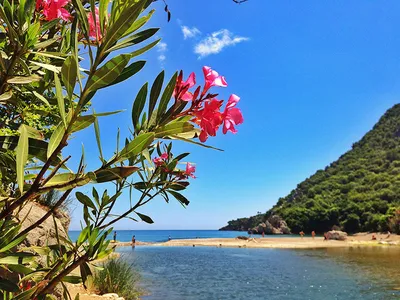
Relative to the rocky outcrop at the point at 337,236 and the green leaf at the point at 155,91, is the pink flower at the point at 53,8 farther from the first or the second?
the rocky outcrop at the point at 337,236

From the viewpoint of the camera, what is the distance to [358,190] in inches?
1875

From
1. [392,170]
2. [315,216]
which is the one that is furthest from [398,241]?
[392,170]

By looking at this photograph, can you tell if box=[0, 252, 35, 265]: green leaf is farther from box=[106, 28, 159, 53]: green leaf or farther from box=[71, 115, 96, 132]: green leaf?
box=[106, 28, 159, 53]: green leaf

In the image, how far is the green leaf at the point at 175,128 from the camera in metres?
0.67

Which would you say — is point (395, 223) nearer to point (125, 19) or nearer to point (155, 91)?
point (155, 91)

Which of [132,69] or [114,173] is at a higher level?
[132,69]

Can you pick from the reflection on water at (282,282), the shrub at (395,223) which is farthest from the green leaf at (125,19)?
the shrub at (395,223)

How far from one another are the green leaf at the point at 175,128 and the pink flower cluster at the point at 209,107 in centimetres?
3

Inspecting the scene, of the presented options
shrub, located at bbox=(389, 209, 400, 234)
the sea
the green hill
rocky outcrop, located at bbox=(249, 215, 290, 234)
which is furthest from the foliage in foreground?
rocky outcrop, located at bbox=(249, 215, 290, 234)

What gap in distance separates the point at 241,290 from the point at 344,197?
42.9 metres

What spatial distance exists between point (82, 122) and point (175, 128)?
17 cm

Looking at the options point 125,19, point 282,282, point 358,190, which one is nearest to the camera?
point 125,19

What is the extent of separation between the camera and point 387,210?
36156mm

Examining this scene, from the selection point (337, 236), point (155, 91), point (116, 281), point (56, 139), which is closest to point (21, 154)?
point (56, 139)
